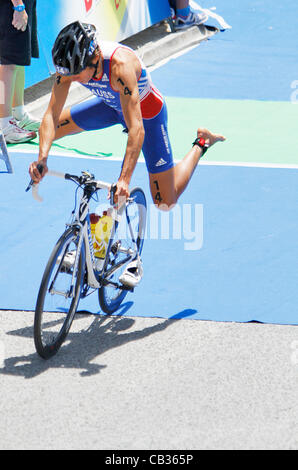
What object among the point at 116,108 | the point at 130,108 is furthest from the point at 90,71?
the point at 116,108

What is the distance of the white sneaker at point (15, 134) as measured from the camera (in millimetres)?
8938

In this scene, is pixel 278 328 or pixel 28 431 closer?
pixel 28 431

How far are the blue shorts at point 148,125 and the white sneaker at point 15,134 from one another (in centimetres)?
306

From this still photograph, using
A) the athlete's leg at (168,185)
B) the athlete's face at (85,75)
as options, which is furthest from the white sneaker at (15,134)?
the athlete's face at (85,75)

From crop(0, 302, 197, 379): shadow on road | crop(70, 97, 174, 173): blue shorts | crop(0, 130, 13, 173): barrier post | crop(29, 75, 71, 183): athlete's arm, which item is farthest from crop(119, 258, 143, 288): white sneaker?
crop(0, 130, 13, 173): barrier post

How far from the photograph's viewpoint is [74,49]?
4883mm

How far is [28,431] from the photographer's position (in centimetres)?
423

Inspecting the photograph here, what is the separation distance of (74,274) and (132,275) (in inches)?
29.0

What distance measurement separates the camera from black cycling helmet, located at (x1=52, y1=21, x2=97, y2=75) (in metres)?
4.89

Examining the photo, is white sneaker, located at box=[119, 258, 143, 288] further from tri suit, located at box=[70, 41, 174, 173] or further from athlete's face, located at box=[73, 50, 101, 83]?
athlete's face, located at box=[73, 50, 101, 83]

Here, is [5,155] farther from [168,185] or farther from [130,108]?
[130,108]

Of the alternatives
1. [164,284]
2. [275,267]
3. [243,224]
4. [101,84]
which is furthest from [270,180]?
[101,84]
